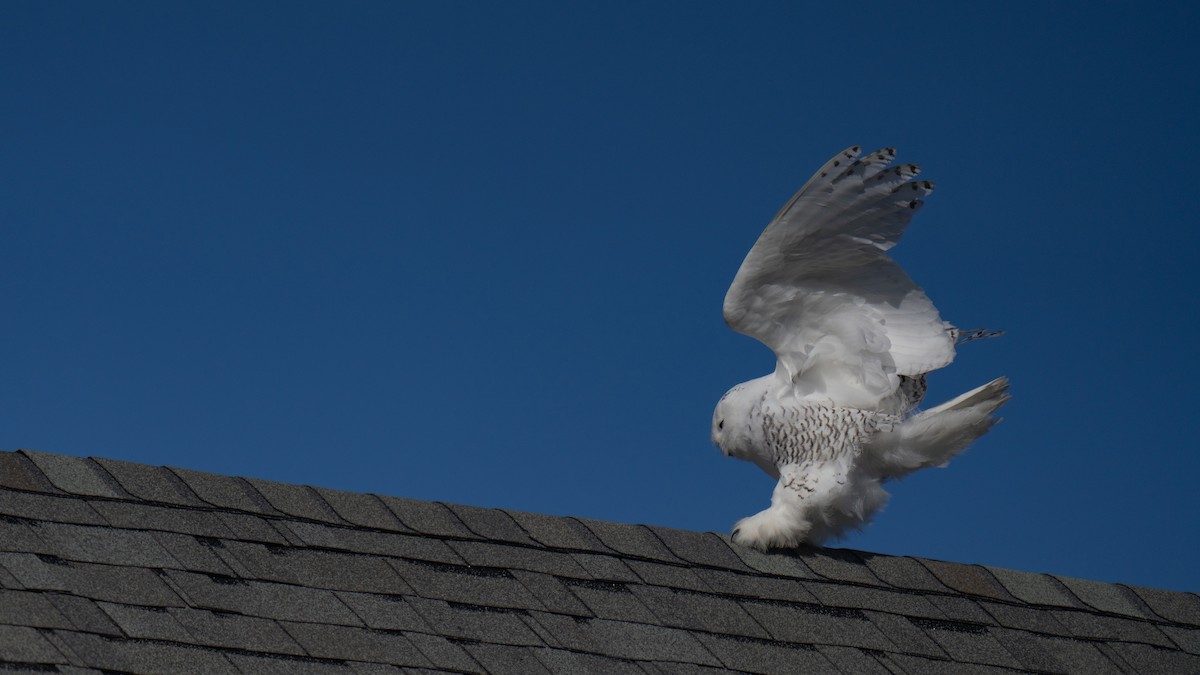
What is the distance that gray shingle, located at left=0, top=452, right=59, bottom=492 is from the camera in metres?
4.08

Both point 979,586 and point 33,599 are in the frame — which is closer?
point 33,599

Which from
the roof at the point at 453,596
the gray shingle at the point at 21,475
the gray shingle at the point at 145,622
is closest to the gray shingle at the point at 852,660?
the roof at the point at 453,596

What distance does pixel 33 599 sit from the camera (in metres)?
3.62

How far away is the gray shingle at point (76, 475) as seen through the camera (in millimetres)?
4129

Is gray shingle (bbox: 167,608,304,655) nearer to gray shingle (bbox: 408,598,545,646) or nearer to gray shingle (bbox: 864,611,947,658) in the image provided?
gray shingle (bbox: 408,598,545,646)

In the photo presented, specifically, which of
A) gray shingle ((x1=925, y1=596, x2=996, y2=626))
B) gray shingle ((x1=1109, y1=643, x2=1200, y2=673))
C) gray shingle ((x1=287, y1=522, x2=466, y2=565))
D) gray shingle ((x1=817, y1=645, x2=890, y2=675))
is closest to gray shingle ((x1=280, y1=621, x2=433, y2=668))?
gray shingle ((x1=287, y1=522, x2=466, y2=565))

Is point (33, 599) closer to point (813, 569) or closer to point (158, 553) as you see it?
point (158, 553)

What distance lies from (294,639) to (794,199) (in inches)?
94.3

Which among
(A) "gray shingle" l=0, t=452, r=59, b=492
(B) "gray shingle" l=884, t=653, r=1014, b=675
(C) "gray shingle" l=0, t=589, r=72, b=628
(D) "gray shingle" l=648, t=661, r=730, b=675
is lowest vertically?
(C) "gray shingle" l=0, t=589, r=72, b=628

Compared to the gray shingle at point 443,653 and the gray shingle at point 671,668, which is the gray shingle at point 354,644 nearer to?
the gray shingle at point 443,653

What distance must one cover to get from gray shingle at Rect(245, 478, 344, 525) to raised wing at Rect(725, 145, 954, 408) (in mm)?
1807

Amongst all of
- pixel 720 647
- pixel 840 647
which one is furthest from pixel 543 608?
pixel 840 647

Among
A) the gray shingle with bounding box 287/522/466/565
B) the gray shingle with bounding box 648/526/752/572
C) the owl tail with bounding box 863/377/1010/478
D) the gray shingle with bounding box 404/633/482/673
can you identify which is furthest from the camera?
the owl tail with bounding box 863/377/1010/478

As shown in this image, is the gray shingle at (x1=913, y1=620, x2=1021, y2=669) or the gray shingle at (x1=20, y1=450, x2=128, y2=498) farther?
the gray shingle at (x1=913, y1=620, x2=1021, y2=669)
